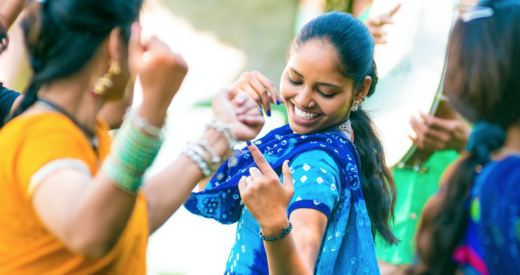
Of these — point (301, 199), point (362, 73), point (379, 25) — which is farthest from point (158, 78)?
point (379, 25)

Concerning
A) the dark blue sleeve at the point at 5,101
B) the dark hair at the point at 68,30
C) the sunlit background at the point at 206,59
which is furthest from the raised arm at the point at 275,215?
the sunlit background at the point at 206,59

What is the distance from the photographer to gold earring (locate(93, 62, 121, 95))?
3.32ft

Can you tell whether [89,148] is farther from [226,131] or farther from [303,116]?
[303,116]

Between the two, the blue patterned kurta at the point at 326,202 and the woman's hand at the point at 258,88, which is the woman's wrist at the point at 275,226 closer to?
the blue patterned kurta at the point at 326,202

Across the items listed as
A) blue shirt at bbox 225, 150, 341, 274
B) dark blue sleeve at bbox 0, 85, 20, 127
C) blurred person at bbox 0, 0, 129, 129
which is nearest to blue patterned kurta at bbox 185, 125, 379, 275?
blue shirt at bbox 225, 150, 341, 274

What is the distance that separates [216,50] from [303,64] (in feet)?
8.35

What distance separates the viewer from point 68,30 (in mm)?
995

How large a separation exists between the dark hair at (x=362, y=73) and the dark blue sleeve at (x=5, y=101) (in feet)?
3.35

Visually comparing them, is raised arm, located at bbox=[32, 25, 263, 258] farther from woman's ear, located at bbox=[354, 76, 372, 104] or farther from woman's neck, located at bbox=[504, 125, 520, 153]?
woman's ear, located at bbox=[354, 76, 372, 104]

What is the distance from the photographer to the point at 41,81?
1018 millimetres

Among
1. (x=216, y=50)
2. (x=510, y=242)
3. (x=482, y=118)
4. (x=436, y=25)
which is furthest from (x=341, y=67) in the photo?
(x=216, y=50)

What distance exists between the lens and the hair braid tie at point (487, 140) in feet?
3.01

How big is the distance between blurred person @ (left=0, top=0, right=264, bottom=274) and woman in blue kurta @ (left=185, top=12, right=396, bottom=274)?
224 mm

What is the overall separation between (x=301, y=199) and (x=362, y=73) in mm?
544
